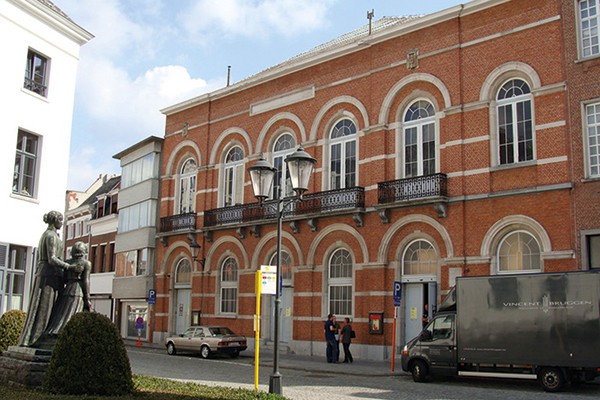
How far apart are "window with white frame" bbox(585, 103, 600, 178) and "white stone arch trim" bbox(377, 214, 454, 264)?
520cm

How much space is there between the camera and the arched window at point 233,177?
31.9m

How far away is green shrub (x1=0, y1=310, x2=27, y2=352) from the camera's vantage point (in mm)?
14994

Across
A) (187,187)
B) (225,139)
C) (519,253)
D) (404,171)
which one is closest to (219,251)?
(187,187)

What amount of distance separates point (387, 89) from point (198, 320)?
582 inches

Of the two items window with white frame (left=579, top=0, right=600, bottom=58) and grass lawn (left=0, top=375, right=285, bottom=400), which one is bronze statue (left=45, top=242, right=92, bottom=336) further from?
window with white frame (left=579, top=0, right=600, bottom=58)

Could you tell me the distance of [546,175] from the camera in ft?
67.4

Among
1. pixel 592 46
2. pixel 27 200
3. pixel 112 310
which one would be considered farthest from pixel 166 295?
pixel 592 46

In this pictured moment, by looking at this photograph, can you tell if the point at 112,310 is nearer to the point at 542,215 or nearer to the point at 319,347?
the point at 319,347

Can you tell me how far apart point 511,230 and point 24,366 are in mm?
15354

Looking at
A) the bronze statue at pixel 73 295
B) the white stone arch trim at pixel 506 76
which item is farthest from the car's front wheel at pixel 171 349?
the white stone arch trim at pixel 506 76

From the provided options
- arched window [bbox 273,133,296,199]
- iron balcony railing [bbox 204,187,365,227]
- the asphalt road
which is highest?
arched window [bbox 273,133,296,199]

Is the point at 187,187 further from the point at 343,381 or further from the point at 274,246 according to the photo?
the point at 343,381

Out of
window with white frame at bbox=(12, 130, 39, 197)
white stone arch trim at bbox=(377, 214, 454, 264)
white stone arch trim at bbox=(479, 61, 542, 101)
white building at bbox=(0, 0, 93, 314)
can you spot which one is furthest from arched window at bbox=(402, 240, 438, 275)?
window with white frame at bbox=(12, 130, 39, 197)

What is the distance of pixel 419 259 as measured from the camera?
23812mm
